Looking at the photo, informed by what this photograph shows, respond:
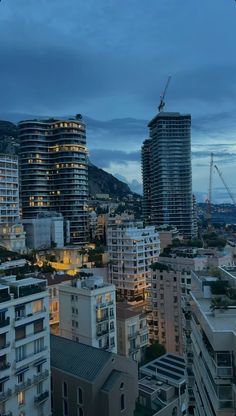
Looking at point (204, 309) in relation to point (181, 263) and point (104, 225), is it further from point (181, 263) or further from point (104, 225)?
point (104, 225)

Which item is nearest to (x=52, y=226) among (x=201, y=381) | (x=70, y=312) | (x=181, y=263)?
(x=181, y=263)

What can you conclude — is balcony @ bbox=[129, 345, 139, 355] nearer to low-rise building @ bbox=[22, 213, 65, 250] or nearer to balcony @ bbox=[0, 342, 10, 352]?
balcony @ bbox=[0, 342, 10, 352]

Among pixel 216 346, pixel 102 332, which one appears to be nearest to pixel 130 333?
pixel 102 332

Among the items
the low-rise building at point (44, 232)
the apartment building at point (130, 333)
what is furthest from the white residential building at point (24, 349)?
the low-rise building at point (44, 232)

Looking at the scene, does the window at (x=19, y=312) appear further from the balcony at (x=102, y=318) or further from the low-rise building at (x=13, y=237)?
the low-rise building at (x=13, y=237)

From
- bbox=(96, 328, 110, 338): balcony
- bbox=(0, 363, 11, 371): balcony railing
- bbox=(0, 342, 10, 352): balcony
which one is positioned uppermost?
bbox=(0, 342, 10, 352): balcony

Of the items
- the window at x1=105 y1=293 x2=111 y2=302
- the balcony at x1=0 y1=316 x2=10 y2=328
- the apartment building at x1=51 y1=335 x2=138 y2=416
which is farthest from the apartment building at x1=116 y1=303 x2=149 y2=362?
the balcony at x1=0 y1=316 x2=10 y2=328

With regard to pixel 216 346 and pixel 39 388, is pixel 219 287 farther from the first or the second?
pixel 39 388
